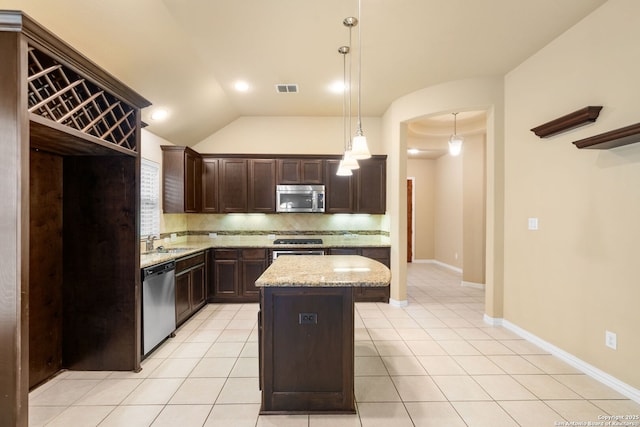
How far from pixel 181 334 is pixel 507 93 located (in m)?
4.88

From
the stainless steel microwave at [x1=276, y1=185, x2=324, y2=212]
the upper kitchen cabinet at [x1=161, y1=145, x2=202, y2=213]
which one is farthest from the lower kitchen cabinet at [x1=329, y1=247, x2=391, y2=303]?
the upper kitchen cabinet at [x1=161, y1=145, x2=202, y2=213]

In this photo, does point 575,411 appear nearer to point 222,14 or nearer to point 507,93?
point 507,93

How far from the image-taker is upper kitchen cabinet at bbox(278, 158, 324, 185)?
4578 millimetres

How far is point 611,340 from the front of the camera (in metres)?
2.20

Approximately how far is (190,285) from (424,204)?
6410 millimetres

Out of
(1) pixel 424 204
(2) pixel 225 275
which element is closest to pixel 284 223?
(2) pixel 225 275

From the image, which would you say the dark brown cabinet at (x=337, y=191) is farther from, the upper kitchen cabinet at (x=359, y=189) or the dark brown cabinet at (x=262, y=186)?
the dark brown cabinet at (x=262, y=186)

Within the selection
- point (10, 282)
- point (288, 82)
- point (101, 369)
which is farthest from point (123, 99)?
point (101, 369)

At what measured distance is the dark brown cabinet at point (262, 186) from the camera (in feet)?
15.0

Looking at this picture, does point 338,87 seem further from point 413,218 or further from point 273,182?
point 413,218

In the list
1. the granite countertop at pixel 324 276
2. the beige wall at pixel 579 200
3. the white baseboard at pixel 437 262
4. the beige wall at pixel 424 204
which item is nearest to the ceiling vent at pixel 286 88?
the granite countertop at pixel 324 276

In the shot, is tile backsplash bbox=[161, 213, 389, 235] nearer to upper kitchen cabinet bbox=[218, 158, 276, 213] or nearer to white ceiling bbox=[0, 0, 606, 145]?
upper kitchen cabinet bbox=[218, 158, 276, 213]

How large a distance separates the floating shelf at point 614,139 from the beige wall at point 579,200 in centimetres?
11

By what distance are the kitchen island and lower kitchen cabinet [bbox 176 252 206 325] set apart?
1.87 m
